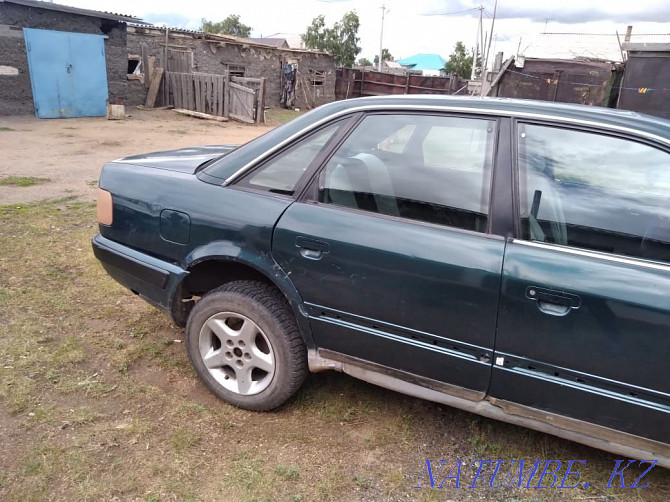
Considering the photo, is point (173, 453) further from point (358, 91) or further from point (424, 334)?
point (358, 91)

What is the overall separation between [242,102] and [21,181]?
35.0ft

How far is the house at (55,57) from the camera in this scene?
13750mm

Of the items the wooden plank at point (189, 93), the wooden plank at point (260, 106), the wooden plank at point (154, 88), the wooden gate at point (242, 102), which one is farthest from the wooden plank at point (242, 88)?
the wooden plank at point (154, 88)

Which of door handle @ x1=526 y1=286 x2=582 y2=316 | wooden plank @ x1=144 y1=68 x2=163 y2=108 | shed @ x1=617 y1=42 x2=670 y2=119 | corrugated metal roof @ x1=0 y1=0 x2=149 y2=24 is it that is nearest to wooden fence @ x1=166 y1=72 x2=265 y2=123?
wooden plank @ x1=144 y1=68 x2=163 y2=108

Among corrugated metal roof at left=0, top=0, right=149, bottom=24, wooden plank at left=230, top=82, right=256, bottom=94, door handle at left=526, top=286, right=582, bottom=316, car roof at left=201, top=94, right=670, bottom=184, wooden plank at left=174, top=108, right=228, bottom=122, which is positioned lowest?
wooden plank at left=174, top=108, right=228, bottom=122

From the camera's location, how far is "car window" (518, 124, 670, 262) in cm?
204

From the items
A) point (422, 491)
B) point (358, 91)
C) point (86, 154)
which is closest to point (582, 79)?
point (86, 154)

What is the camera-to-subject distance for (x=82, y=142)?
11250 mm

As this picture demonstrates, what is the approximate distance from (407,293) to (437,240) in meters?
0.26

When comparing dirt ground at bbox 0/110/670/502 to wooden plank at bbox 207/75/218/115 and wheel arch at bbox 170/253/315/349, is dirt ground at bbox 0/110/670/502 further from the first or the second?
wooden plank at bbox 207/75/218/115

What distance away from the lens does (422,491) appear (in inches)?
89.0

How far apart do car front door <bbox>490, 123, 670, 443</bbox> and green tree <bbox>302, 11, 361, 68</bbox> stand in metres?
51.7

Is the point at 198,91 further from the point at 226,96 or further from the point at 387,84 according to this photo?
the point at 387,84

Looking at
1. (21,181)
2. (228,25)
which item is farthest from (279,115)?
(228,25)
